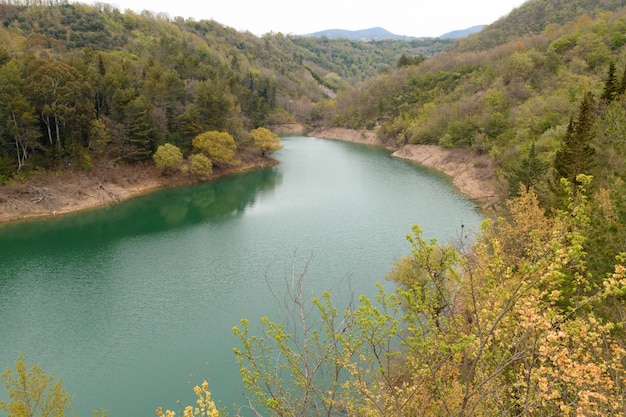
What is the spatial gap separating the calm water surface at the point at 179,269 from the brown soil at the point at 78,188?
5.64ft

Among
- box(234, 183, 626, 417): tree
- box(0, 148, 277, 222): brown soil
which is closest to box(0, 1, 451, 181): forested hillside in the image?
box(0, 148, 277, 222): brown soil

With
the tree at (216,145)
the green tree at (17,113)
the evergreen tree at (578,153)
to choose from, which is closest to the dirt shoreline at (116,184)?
the tree at (216,145)

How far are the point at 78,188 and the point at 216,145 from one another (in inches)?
589

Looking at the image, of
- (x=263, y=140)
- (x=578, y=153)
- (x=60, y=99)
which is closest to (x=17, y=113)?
(x=60, y=99)

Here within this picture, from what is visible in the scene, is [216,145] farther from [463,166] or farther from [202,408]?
[202,408]

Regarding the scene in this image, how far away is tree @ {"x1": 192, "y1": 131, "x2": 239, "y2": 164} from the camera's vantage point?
45875mm

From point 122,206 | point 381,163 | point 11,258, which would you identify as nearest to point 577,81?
point 381,163

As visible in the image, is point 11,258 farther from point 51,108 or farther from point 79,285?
point 51,108

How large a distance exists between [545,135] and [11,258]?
40132 millimetres

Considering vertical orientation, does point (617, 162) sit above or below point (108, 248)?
above

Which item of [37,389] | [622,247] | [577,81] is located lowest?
[37,389]

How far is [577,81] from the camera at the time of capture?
1769 inches

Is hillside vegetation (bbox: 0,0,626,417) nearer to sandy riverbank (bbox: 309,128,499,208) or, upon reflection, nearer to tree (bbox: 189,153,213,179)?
sandy riverbank (bbox: 309,128,499,208)

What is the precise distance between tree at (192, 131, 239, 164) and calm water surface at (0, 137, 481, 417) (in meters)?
3.68
